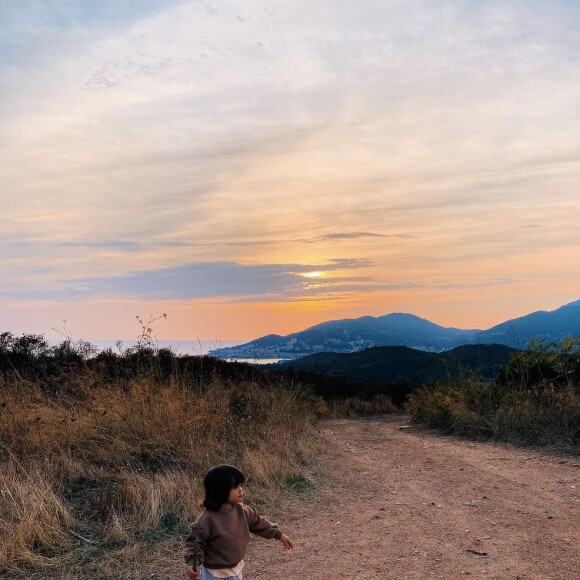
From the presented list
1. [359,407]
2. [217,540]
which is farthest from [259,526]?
[359,407]

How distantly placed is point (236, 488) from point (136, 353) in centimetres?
780

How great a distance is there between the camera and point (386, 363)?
3306cm

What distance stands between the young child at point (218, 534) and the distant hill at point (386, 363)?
21.1 meters

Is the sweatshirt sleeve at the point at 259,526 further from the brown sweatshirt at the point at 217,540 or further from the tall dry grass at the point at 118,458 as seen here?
the tall dry grass at the point at 118,458

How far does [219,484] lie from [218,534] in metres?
0.30

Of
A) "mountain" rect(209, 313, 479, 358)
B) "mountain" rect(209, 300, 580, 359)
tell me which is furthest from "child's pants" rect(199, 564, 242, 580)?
"mountain" rect(209, 300, 580, 359)

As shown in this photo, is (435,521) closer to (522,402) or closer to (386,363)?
(522,402)

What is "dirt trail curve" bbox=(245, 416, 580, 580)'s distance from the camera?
4879 mm

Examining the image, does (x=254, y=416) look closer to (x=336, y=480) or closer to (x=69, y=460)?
(x=336, y=480)

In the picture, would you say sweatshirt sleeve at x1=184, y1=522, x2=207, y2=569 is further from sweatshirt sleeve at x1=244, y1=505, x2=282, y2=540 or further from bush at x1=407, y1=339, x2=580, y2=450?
bush at x1=407, y1=339, x2=580, y2=450

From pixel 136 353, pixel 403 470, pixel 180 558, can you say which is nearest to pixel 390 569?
pixel 180 558

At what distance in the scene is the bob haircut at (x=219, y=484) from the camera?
3.48 meters

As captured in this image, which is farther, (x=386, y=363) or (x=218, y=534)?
(x=386, y=363)

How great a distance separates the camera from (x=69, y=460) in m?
7.03
